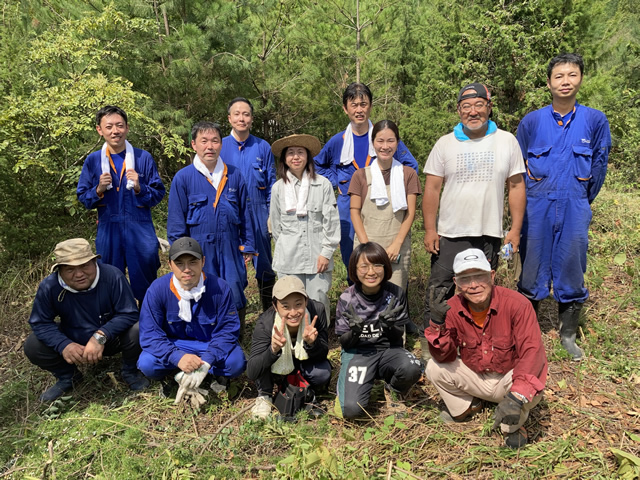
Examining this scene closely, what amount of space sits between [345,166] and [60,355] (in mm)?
2865

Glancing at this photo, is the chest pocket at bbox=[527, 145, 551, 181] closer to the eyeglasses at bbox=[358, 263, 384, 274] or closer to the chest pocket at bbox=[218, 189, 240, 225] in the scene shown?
the eyeglasses at bbox=[358, 263, 384, 274]

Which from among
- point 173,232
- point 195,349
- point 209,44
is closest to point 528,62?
point 209,44

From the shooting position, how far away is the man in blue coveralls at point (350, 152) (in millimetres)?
4039

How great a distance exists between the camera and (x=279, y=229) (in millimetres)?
3896

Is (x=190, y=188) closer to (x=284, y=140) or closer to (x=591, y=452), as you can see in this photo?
(x=284, y=140)

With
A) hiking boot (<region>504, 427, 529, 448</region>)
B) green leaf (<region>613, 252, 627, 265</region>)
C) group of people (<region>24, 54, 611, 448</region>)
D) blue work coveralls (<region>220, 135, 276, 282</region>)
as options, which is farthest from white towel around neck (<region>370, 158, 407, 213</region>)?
green leaf (<region>613, 252, 627, 265</region>)

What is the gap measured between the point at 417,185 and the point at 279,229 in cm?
123

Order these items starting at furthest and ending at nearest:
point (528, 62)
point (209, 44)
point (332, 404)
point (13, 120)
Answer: point (209, 44) → point (528, 62) → point (13, 120) → point (332, 404)

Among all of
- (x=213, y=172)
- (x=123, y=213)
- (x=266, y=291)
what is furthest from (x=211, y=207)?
(x=266, y=291)

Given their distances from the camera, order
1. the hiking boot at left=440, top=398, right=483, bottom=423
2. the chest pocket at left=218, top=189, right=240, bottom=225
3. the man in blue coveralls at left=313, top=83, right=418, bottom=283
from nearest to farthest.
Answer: the hiking boot at left=440, top=398, right=483, bottom=423
the chest pocket at left=218, top=189, right=240, bottom=225
the man in blue coveralls at left=313, top=83, right=418, bottom=283

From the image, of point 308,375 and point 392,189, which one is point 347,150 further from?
point 308,375

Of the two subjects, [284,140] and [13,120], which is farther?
[13,120]

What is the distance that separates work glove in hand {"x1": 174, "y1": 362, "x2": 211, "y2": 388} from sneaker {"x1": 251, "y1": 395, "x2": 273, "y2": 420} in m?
0.44

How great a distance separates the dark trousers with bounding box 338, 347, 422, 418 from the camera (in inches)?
123
